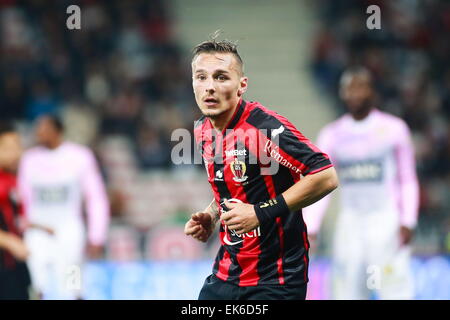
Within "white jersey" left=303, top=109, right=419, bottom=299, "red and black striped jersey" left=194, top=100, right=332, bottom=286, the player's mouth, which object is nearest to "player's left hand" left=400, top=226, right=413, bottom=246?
"white jersey" left=303, top=109, right=419, bottom=299

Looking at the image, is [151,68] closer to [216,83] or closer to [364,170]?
[364,170]

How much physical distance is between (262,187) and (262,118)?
1.17ft

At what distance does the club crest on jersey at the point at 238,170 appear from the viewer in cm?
407

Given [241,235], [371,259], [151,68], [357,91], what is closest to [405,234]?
[371,259]

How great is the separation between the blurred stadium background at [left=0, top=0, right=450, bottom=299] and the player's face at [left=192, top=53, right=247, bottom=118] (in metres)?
5.35

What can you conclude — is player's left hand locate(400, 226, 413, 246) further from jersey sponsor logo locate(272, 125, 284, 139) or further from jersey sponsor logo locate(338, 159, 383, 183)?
jersey sponsor logo locate(272, 125, 284, 139)

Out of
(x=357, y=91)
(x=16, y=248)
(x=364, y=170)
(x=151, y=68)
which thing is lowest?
(x=16, y=248)

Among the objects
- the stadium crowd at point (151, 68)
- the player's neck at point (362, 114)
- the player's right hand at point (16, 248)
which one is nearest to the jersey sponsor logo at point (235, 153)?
the player's right hand at point (16, 248)

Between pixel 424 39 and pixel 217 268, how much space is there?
9447mm

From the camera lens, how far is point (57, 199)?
8.38m

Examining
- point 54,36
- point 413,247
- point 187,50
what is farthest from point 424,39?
point 54,36

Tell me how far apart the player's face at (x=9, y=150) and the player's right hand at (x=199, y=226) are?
108 inches

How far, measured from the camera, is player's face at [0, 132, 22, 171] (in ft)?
21.2
